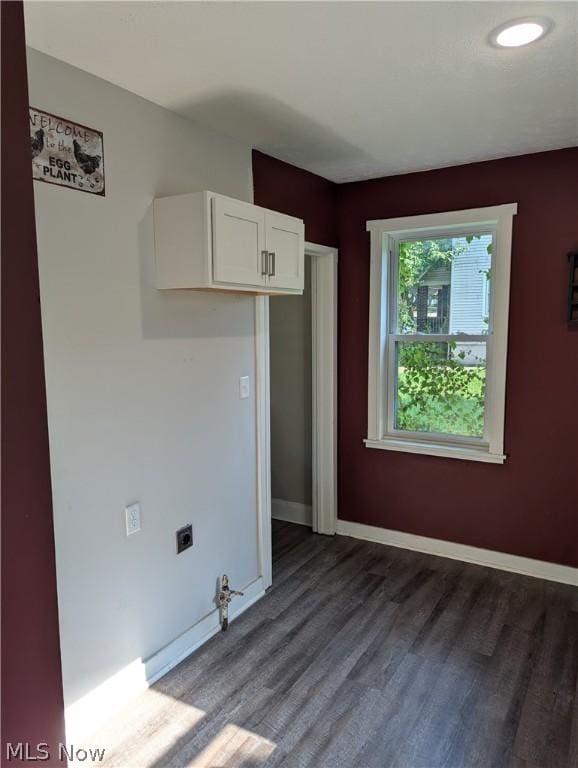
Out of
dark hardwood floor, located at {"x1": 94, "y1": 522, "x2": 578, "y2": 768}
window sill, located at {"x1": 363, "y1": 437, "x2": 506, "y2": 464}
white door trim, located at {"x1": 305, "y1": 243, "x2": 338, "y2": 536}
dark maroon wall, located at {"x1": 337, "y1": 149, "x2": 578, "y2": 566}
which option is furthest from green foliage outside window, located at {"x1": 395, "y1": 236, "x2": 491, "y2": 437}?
dark hardwood floor, located at {"x1": 94, "y1": 522, "x2": 578, "y2": 768}

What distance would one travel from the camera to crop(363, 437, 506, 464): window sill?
10.6 feet

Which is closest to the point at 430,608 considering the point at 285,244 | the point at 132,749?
the point at 132,749

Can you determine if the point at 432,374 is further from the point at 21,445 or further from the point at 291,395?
the point at 21,445

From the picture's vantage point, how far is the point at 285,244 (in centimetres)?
255

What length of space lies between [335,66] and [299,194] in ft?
4.42

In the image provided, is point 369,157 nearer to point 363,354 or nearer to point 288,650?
point 363,354

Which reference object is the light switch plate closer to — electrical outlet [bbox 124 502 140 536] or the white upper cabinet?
the white upper cabinet

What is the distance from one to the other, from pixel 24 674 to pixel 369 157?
288 centimetres

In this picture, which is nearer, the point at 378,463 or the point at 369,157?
the point at 369,157

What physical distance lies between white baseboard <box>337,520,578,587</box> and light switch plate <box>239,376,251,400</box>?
1.53 m

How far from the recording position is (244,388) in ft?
9.23

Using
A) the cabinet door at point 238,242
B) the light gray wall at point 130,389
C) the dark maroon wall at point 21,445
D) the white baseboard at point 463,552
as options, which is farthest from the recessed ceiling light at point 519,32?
the white baseboard at point 463,552

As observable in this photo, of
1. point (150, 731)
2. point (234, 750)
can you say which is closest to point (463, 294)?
point (234, 750)

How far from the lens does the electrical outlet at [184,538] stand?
8.00ft
